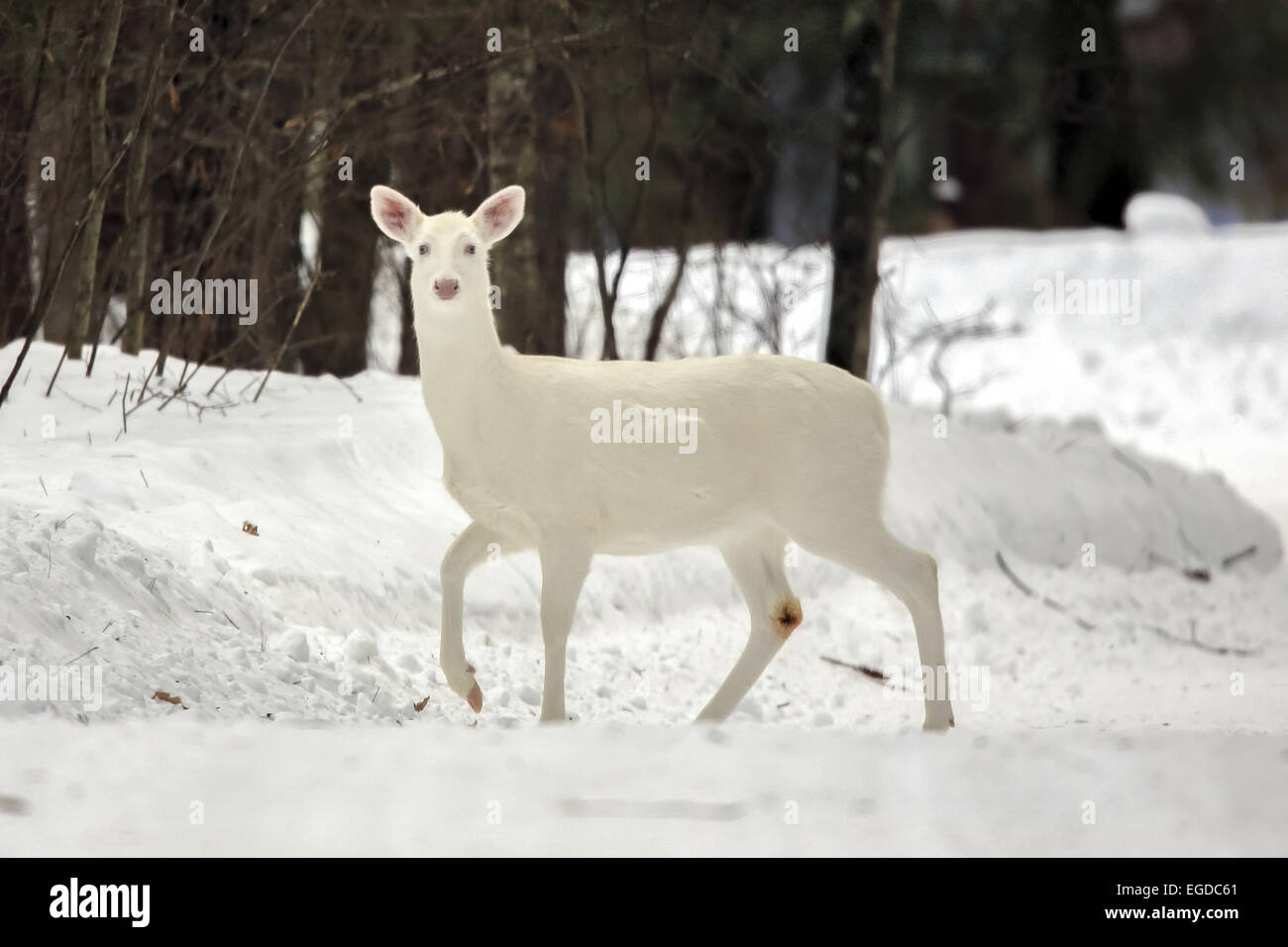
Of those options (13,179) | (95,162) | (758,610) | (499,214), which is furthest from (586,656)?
(13,179)

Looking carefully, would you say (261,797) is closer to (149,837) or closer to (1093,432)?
(149,837)

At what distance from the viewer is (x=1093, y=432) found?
13.6 m

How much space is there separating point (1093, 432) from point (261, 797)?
1127 cm

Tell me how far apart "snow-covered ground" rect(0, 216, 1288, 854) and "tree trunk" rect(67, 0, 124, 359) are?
0.33 meters

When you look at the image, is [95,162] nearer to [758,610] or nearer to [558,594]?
[558,594]

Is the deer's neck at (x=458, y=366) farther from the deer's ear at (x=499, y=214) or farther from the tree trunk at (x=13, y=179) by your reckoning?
the tree trunk at (x=13, y=179)

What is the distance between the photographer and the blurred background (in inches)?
408

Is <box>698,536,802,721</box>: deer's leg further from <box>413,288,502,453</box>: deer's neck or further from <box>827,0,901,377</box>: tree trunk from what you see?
<box>827,0,901,377</box>: tree trunk

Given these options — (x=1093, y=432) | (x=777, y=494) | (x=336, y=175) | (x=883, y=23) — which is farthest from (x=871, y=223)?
(x=777, y=494)

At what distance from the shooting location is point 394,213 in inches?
238

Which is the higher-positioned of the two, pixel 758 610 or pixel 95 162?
pixel 95 162

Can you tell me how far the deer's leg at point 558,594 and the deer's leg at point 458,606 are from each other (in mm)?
270

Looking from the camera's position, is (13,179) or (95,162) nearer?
(95,162)

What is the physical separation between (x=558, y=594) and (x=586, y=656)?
2.24m
